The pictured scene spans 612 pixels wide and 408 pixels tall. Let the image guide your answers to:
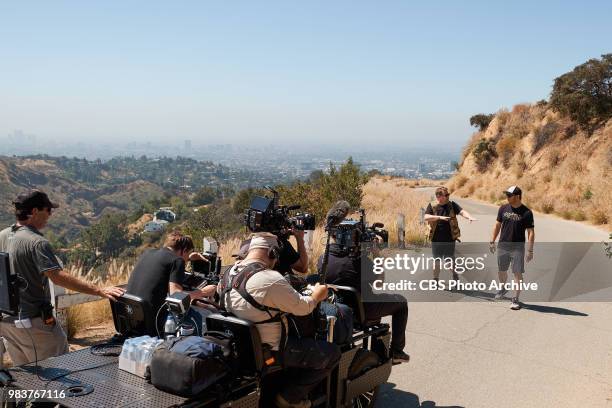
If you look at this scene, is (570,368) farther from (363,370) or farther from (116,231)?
(116,231)

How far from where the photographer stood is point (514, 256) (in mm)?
9852

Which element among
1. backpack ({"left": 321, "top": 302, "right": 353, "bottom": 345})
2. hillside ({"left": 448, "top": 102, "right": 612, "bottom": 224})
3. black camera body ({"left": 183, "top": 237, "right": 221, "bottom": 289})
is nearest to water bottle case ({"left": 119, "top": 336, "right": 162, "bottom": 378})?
backpack ({"left": 321, "top": 302, "right": 353, "bottom": 345})

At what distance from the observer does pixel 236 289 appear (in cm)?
431

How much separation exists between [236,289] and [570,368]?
15.6 feet

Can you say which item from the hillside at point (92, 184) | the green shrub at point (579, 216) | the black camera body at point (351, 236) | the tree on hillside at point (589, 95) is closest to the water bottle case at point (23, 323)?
the black camera body at point (351, 236)

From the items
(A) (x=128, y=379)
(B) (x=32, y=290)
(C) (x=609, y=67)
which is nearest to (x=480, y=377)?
(A) (x=128, y=379)

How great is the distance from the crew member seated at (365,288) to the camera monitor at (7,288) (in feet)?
9.14

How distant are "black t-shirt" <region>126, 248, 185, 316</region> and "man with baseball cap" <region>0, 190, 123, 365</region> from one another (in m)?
0.35

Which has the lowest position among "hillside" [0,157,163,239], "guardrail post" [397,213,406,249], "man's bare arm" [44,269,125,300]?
"hillside" [0,157,163,239]

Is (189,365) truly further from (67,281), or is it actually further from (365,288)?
(365,288)

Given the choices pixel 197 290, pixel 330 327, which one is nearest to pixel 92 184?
pixel 197 290

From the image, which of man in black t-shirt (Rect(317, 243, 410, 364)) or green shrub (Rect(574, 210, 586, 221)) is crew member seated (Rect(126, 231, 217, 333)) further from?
green shrub (Rect(574, 210, 586, 221))

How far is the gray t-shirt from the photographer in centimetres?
468

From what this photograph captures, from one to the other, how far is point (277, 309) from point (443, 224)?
6985 millimetres
